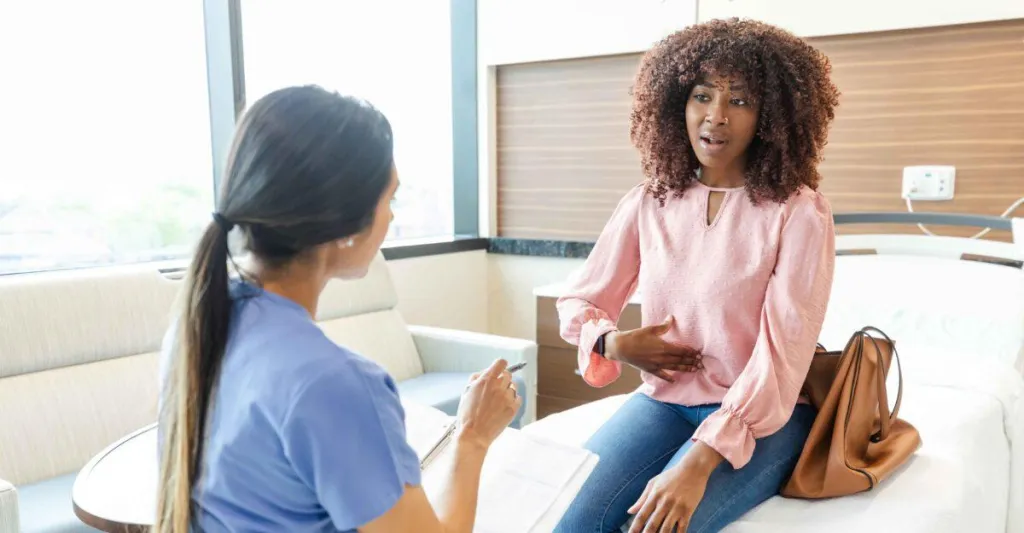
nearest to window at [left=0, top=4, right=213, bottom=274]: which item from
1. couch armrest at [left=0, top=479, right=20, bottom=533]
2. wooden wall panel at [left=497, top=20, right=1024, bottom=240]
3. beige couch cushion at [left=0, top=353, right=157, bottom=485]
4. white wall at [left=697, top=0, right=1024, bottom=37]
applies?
beige couch cushion at [left=0, top=353, right=157, bottom=485]

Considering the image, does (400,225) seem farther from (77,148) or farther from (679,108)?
(679,108)

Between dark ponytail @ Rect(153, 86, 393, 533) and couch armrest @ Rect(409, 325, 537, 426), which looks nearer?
dark ponytail @ Rect(153, 86, 393, 533)

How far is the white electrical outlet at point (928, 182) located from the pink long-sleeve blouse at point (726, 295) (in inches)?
58.4

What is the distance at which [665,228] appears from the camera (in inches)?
60.9

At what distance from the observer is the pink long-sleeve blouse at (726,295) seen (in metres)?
1.31

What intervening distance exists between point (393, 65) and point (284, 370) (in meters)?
3.01

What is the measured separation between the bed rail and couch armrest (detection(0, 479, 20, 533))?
250 centimetres

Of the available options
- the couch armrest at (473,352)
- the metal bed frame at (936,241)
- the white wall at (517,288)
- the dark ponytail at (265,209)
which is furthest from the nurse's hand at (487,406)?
the white wall at (517,288)

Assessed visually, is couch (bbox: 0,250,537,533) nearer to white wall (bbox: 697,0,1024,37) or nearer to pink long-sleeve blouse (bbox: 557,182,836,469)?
pink long-sleeve blouse (bbox: 557,182,836,469)

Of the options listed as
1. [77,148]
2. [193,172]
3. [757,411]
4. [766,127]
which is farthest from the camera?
[193,172]

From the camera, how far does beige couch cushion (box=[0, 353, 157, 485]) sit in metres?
1.98

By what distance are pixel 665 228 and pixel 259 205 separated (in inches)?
36.7

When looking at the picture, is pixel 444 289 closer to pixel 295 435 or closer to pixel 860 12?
pixel 860 12

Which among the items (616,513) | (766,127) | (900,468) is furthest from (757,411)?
(766,127)
